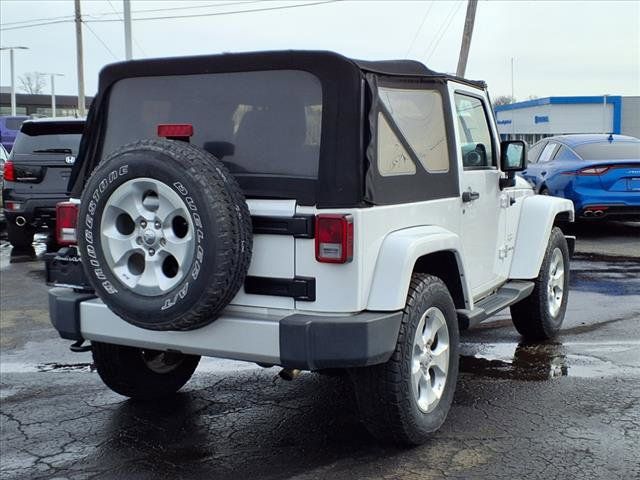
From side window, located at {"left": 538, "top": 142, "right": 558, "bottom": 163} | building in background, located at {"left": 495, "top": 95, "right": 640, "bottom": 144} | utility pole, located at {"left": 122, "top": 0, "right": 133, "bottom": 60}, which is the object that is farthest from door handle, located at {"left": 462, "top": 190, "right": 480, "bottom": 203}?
building in background, located at {"left": 495, "top": 95, "right": 640, "bottom": 144}

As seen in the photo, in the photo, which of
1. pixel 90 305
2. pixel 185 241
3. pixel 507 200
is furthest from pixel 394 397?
pixel 507 200

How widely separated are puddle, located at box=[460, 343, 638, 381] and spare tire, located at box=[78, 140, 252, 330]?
8.16ft

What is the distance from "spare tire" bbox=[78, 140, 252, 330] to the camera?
11.6 feet

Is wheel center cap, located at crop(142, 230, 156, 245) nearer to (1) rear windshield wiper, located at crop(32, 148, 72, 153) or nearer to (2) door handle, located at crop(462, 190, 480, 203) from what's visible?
(2) door handle, located at crop(462, 190, 480, 203)

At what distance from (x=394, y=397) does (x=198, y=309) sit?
40.9 inches

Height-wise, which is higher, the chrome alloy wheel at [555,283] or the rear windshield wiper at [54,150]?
the rear windshield wiper at [54,150]

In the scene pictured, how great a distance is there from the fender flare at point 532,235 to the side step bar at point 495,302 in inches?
4.1

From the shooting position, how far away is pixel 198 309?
11.7 feet

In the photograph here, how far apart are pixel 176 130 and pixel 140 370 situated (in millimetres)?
1646

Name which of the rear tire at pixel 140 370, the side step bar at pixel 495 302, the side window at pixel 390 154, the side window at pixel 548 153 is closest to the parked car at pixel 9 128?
the side window at pixel 548 153

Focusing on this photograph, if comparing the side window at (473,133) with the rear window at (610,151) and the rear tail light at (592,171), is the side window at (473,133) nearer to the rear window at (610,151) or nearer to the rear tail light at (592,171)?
the rear tail light at (592,171)

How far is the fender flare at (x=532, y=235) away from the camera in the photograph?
19.0ft

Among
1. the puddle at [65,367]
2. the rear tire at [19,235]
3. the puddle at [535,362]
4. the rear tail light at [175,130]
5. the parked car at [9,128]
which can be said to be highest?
the parked car at [9,128]

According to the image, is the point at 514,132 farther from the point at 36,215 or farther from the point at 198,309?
the point at 198,309
